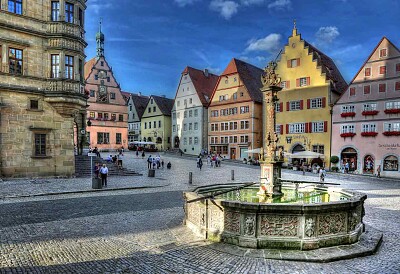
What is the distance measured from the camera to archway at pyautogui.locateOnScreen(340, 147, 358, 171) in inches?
1380

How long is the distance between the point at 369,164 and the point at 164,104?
41.9m

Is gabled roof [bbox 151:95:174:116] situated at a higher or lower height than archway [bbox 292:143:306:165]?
higher

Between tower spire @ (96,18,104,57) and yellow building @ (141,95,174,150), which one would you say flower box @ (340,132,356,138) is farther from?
tower spire @ (96,18,104,57)

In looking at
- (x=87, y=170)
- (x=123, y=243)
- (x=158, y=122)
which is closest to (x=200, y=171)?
(x=87, y=170)

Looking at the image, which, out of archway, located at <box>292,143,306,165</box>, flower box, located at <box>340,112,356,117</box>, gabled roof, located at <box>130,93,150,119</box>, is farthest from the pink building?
gabled roof, located at <box>130,93,150,119</box>

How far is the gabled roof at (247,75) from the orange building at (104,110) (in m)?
19.4

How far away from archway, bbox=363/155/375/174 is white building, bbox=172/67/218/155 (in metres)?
25.6

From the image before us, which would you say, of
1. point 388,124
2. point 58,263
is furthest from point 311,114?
point 58,263

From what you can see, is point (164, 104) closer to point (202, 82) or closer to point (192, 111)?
point (202, 82)

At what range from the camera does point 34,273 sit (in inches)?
226

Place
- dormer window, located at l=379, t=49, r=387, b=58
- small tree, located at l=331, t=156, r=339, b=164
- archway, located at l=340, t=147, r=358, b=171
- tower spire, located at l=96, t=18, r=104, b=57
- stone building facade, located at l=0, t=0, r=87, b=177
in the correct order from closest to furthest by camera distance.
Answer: stone building facade, located at l=0, t=0, r=87, b=177 → dormer window, located at l=379, t=49, r=387, b=58 → archway, located at l=340, t=147, r=358, b=171 → small tree, located at l=331, t=156, r=339, b=164 → tower spire, located at l=96, t=18, r=104, b=57

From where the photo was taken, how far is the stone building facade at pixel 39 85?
20.5 meters

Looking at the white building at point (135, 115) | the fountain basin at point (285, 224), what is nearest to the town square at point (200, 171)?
the fountain basin at point (285, 224)

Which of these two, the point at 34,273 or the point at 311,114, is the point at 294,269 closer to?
the point at 34,273
